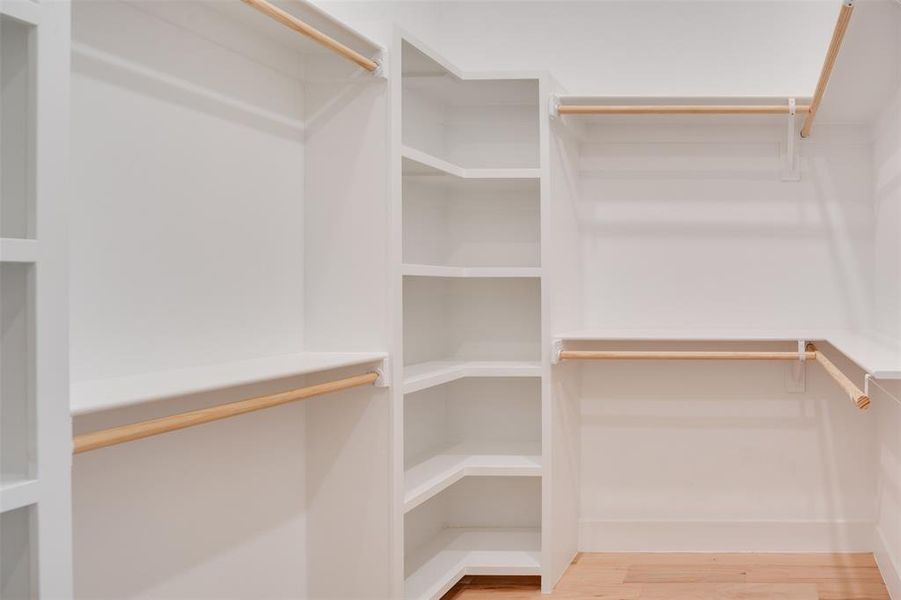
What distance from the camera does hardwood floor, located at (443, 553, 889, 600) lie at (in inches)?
98.0

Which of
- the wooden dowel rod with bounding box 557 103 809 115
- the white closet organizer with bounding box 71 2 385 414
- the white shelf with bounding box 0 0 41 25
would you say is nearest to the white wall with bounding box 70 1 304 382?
the white closet organizer with bounding box 71 2 385 414

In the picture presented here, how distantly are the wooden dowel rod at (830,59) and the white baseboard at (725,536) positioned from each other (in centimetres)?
151

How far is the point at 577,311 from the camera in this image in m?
2.86

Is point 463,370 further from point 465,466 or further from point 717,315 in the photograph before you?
point 717,315

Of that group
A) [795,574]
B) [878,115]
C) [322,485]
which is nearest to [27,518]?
[322,485]

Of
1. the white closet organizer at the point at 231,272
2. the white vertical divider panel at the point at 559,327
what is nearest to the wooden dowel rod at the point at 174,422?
the white closet organizer at the point at 231,272

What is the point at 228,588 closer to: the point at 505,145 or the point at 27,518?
the point at 27,518

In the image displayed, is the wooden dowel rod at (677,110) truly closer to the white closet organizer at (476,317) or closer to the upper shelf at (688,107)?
the upper shelf at (688,107)

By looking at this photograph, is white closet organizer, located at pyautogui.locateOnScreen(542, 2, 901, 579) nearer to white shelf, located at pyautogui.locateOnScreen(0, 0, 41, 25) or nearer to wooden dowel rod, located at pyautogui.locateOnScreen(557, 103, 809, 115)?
wooden dowel rod, located at pyautogui.locateOnScreen(557, 103, 809, 115)

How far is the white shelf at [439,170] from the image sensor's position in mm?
2213

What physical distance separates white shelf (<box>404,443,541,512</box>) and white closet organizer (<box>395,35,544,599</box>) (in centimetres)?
1

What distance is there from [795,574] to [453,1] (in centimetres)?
255

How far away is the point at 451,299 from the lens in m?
2.89

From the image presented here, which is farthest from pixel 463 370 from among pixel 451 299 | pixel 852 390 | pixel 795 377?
pixel 795 377
